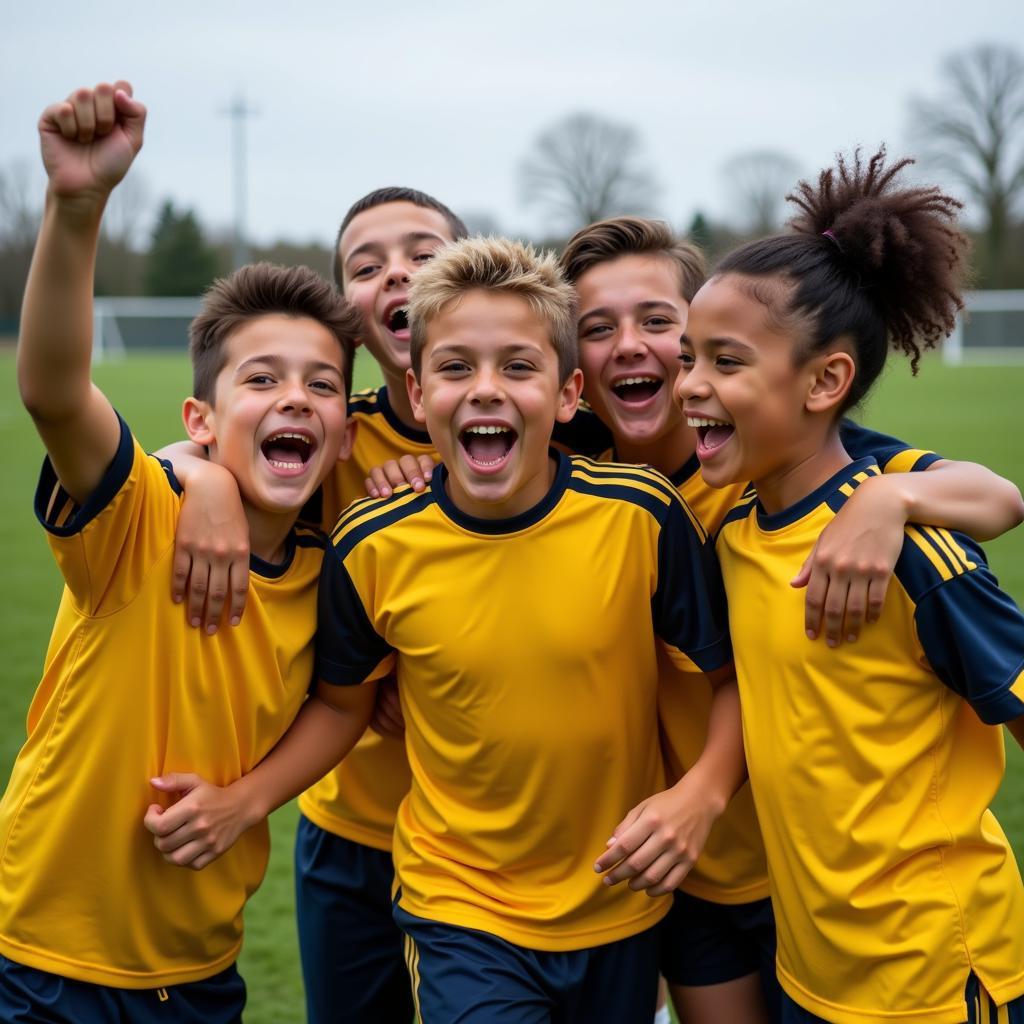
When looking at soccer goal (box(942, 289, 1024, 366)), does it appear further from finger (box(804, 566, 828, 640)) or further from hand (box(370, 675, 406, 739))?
finger (box(804, 566, 828, 640))

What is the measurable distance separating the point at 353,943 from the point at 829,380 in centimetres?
188

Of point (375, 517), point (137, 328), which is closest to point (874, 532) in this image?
point (375, 517)

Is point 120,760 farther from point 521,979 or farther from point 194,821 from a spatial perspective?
point 521,979

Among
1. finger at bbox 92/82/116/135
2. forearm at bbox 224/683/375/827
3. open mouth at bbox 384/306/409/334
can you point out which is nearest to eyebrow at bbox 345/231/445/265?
open mouth at bbox 384/306/409/334

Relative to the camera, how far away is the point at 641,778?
8.63 ft

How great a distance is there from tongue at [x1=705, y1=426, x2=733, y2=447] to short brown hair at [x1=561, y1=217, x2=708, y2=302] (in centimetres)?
63

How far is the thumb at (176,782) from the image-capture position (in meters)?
2.49

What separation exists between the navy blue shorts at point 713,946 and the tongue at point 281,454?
4.42ft

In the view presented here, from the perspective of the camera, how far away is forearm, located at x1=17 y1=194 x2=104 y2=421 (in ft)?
6.73

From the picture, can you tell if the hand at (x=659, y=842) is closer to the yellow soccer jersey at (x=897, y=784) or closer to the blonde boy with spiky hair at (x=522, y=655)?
the blonde boy with spiky hair at (x=522, y=655)

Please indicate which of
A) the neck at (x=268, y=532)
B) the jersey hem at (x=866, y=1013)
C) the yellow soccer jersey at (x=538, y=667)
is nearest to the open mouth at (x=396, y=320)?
the neck at (x=268, y=532)

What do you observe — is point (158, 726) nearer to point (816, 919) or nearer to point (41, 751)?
point (41, 751)

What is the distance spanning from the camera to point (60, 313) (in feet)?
6.90

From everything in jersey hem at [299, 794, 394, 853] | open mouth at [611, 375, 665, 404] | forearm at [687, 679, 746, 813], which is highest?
open mouth at [611, 375, 665, 404]
